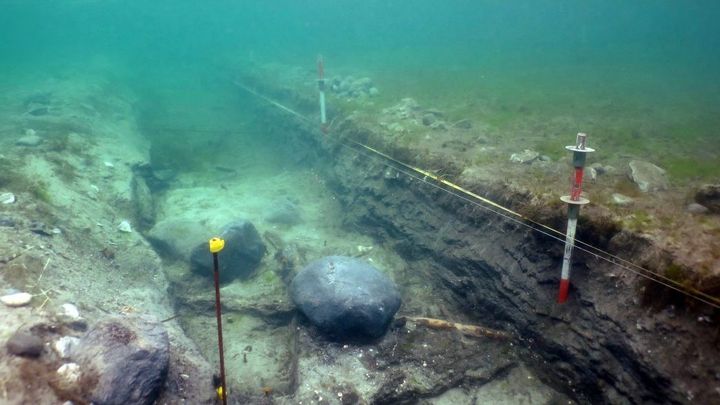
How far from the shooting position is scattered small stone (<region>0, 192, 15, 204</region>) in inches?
250

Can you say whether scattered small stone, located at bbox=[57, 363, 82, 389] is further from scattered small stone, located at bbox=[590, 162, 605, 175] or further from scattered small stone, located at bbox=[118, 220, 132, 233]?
scattered small stone, located at bbox=[590, 162, 605, 175]

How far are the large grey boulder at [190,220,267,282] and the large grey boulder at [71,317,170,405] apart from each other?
10.6 ft

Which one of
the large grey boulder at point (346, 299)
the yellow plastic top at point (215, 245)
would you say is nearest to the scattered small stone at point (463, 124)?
the large grey boulder at point (346, 299)

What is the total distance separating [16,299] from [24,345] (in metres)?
0.91

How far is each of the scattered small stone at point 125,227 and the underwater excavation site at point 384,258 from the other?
1.4 inches

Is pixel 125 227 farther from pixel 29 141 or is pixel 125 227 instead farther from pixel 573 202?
pixel 573 202

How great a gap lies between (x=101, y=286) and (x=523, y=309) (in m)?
6.12

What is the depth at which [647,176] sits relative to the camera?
6.03m

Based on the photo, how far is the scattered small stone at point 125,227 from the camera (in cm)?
774

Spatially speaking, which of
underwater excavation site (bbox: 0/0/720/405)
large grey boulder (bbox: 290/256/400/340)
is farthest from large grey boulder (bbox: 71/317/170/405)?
large grey boulder (bbox: 290/256/400/340)

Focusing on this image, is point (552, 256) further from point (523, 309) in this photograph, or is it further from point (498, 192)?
point (498, 192)

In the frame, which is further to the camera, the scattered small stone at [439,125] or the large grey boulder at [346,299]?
the scattered small stone at [439,125]

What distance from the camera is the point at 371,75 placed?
17.0 m

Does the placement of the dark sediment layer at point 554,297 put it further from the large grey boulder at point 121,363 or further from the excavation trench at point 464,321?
the large grey boulder at point 121,363
